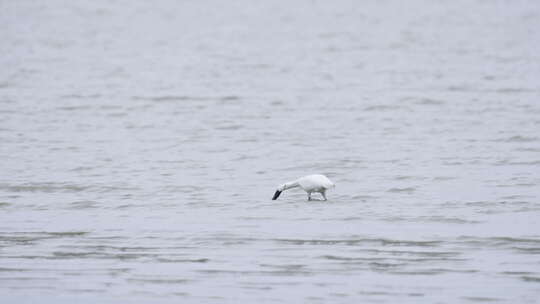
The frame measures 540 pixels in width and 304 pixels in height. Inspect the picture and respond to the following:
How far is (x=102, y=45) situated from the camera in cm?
4403

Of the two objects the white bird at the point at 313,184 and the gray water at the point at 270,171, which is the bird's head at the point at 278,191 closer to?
the white bird at the point at 313,184

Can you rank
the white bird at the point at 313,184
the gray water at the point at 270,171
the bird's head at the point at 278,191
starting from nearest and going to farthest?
the gray water at the point at 270,171
the white bird at the point at 313,184
the bird's head at the point at 278,191

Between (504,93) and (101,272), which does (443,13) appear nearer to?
(504,93)

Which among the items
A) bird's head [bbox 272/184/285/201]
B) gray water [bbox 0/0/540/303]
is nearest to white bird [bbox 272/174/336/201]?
bird's head [bbox 272/184/285/201]

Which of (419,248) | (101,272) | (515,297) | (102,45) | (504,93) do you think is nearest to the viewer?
(515,297)

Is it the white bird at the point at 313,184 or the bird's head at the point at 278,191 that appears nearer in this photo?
the white bird at the point at 313,184

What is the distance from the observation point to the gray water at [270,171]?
1013 centimetres

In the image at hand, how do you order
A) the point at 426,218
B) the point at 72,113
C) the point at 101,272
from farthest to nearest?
1. the point at 72,113
2. the point at 426,218
3. the point at 101,272

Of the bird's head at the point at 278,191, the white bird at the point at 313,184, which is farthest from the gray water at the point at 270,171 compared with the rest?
the white bird at the point at 313,184

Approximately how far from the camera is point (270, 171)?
17422mm

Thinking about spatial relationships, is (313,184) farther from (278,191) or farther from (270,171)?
(270,171)

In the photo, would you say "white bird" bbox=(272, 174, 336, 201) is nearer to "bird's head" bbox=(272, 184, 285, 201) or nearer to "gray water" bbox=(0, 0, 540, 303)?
"bird's head" bbox=(272, 184, 285, 201)

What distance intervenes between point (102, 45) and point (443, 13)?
21.3 meters

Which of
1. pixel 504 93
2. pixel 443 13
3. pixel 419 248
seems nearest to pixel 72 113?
pixel 504 93
